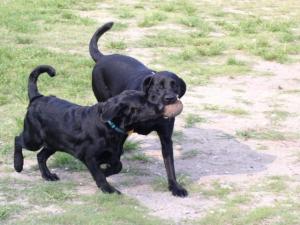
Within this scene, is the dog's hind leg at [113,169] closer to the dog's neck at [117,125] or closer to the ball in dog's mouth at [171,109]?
the dog's neck at [117,125]

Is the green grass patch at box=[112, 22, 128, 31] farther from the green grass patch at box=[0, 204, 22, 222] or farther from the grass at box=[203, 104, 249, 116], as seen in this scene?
the green grass patch at box=[0, 204, 22, 222]

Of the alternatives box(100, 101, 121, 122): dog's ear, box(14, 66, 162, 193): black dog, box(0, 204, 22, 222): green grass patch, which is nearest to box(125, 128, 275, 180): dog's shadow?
box(14, 66, 162, 193): black dog

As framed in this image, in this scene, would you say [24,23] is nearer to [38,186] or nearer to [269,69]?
[269,69]

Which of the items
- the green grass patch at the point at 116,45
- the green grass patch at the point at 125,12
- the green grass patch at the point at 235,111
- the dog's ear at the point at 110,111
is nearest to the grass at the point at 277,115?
the green grass patch at the point at 235,111

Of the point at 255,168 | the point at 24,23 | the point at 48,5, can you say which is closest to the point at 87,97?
the point at 255,168

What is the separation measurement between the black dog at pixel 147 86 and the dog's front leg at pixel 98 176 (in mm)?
422

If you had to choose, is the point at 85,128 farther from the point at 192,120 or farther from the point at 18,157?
the point at 192,120

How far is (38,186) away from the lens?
5848 millimetres

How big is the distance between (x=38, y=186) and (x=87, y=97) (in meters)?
2.77

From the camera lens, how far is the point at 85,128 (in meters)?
5.68

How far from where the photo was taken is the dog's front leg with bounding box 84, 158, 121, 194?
5648 mm

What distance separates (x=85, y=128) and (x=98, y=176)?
0.39 meters

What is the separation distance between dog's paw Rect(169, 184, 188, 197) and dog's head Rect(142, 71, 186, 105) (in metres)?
0.73

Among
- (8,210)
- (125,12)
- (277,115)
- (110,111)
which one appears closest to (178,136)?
(277,115)
